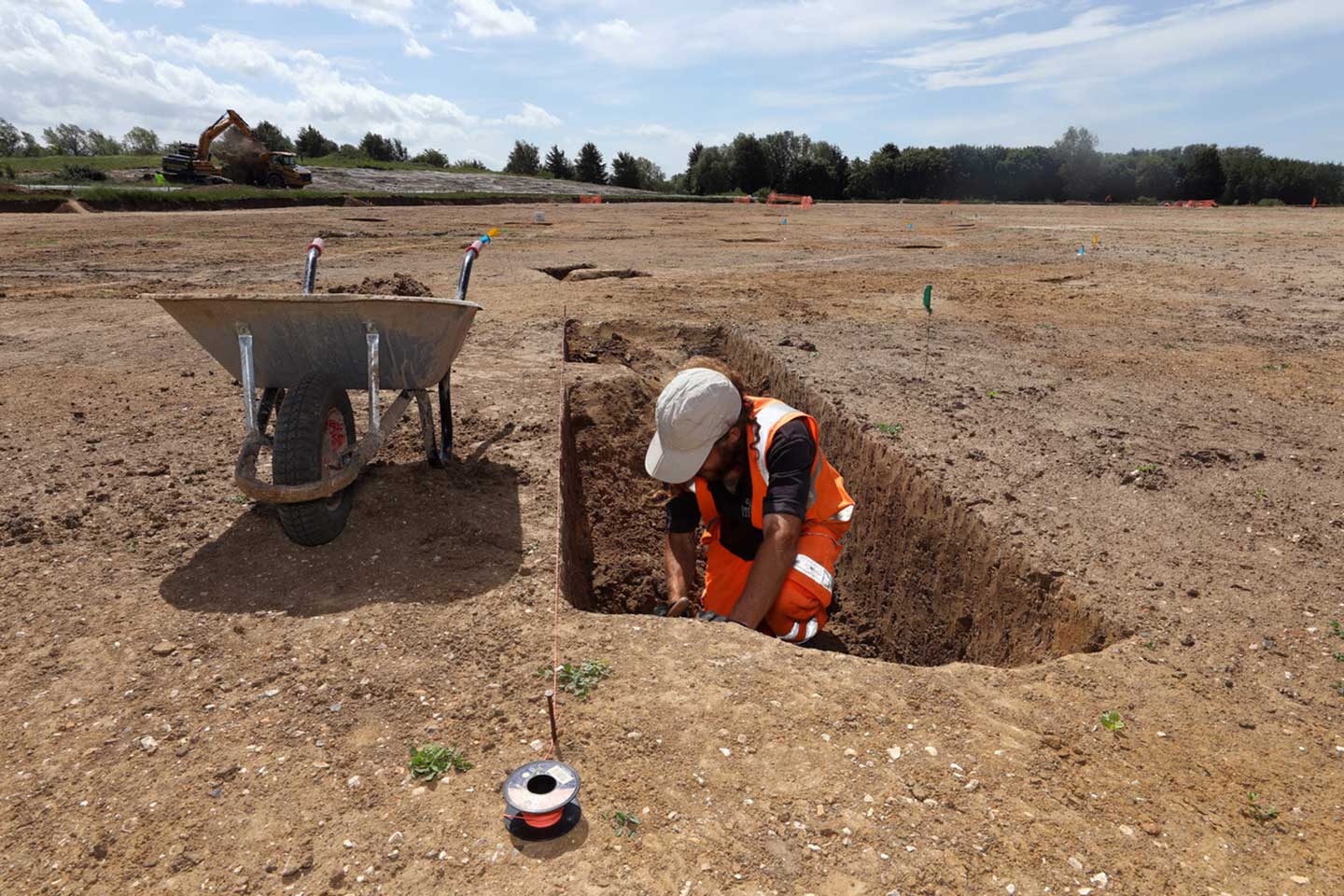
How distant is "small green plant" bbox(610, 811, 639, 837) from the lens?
2094mm

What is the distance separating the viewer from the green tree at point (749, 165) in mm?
52719

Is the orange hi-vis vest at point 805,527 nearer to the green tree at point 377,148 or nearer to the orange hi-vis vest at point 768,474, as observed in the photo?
the orange hi-vis vest at point 768,474

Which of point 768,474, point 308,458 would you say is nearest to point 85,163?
point 308,458

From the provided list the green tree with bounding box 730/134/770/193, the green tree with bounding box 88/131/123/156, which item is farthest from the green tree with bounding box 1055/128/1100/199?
the green tree with bounding box 88/131/123/156

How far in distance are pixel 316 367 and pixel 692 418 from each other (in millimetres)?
1934

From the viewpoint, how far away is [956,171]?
174 ft

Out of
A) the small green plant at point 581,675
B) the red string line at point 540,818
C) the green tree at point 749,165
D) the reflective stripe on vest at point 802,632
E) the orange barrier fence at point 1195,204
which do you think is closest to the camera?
the red string line at point 540,818

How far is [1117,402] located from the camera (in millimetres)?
5711

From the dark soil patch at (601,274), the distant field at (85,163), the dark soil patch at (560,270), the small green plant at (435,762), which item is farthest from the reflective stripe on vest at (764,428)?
the distant field at (85,163)

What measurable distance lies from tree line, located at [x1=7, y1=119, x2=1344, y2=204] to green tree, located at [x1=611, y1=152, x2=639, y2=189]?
0.07 m

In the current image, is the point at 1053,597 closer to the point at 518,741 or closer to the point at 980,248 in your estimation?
the point at 518,741

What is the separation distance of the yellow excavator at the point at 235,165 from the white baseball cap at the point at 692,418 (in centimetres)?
2949

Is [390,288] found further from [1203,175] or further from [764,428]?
[1203,175]

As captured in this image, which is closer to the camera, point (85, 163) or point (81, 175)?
point (81, 175)
